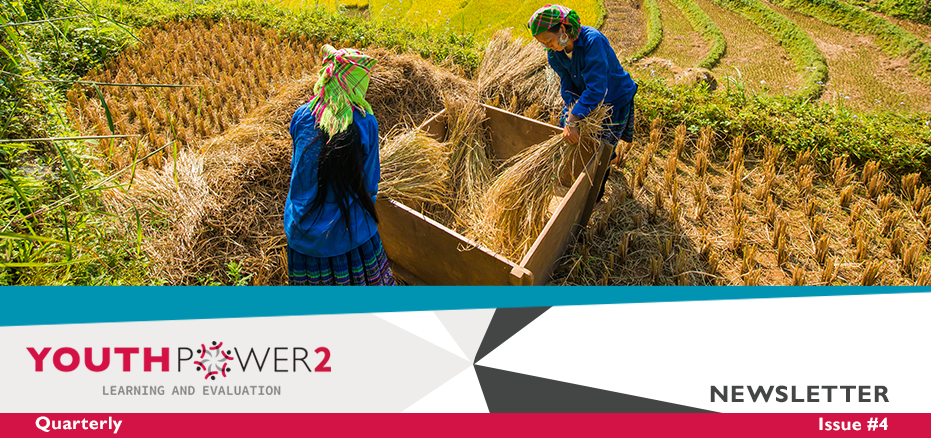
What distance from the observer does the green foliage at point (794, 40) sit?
4.98 metres

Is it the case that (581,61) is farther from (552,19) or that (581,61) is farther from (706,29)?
(706,29)

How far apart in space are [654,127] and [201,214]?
3587 millimetres

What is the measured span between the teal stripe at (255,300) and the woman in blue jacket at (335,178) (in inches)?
6.5

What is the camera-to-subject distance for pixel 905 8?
5941mm

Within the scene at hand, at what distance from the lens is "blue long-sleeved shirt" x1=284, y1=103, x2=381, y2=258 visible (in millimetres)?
1988

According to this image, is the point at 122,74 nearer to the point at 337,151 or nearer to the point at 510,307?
the point at 337,151

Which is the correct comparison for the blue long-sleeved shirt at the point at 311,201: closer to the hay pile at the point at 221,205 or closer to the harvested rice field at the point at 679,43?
the hay pile at the point at 221,205

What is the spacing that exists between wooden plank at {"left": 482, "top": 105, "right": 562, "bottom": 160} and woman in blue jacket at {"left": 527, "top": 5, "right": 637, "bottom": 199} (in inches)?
11.2

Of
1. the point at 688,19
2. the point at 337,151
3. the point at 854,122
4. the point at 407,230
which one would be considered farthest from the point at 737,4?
the point at 337,151

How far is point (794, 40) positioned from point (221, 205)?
252 inches

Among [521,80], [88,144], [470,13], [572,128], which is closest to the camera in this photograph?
[572,128]

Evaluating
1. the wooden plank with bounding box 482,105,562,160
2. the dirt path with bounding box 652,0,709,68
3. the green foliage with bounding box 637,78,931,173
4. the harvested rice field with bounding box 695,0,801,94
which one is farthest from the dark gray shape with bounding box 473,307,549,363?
the dirt path with bounding box 652,0,709,68

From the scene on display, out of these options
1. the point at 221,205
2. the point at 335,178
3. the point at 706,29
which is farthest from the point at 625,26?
the point at 335,178

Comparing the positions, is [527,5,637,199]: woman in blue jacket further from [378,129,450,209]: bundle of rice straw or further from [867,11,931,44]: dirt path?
[867,11,931,44]: dirt path
